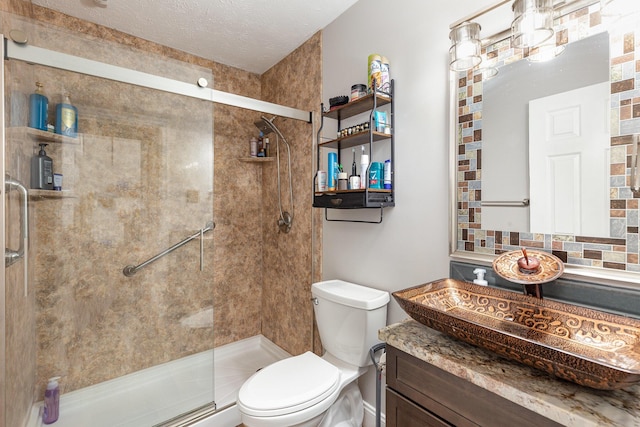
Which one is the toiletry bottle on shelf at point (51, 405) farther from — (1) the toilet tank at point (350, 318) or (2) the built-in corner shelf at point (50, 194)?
(1) the toilet tank at point (350, 318)

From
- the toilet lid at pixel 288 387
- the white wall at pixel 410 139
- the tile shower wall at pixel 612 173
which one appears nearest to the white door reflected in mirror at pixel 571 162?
the tile shower wall at pixel 612 173

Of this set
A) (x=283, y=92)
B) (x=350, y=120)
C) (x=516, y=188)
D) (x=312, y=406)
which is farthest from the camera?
(x=283, y=92)

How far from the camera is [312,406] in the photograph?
1.28 meters

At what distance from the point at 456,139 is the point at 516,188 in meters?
0.32

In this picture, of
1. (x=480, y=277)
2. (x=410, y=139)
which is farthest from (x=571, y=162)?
(x=410, y=139)

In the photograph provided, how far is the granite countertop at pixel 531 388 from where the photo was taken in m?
0.62

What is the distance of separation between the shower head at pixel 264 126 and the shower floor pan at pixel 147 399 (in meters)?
1.75

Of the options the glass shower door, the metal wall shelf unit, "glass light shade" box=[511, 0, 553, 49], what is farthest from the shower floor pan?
"glass light shade" box=[511, 0, 553, 49]

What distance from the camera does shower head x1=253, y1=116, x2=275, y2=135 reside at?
8.02 ft

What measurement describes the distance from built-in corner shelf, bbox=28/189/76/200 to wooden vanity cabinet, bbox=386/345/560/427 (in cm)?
180

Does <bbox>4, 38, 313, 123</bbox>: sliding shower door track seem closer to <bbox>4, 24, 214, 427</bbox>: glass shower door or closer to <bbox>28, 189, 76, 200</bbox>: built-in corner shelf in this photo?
<bbox>4, 24, 214, 427</bbox>: glass shower door

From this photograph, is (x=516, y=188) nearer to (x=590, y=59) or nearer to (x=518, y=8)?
(x=590, y=59)

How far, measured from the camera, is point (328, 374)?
144cm

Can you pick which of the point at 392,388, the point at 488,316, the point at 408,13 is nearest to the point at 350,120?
the point at 408,13
